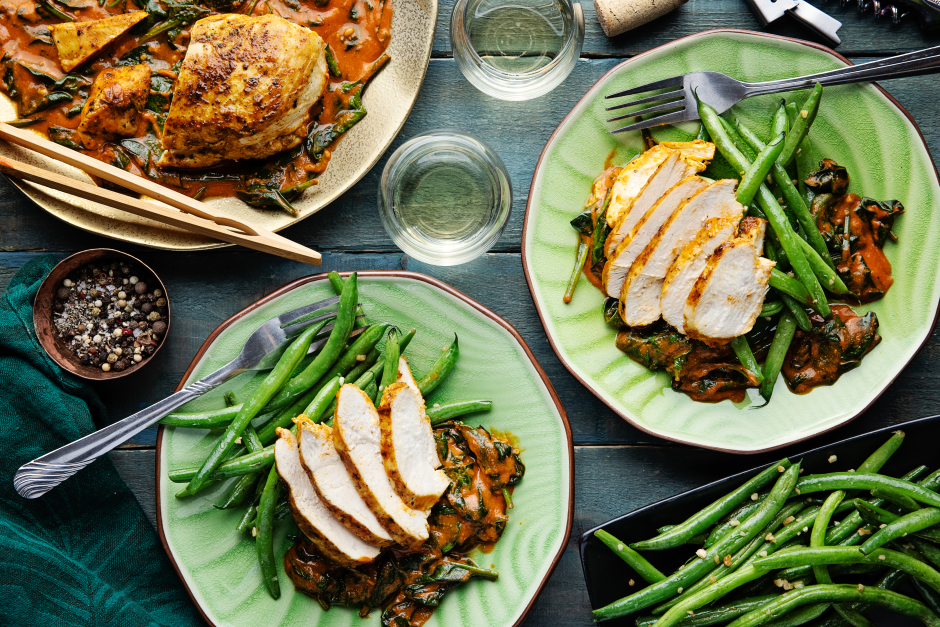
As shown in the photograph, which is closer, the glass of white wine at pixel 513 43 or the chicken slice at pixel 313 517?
the chicken slice at pixel 313 517

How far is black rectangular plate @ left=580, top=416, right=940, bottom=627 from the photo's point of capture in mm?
2330

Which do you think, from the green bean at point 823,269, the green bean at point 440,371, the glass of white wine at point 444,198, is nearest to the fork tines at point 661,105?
the glass of white wine at point 444,198

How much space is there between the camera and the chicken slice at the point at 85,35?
2.28 metres

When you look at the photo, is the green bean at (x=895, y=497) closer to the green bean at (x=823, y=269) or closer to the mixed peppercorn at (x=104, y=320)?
the green bean at (x=823, y=269)

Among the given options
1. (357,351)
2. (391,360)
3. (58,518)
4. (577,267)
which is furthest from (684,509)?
(58,518)

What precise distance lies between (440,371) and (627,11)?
65.2 inches

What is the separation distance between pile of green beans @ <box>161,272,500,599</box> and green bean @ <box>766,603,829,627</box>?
1387mm

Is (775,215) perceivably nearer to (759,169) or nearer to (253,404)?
(759,169)

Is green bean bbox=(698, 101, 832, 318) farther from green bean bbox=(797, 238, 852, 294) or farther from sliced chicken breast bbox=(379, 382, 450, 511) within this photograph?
sliced chicken breast bbox=(379, 382, 450, 511)

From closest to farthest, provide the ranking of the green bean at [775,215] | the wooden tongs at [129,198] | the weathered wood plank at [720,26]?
the wooden tongs at [129,198], the green bean at [775,215], the weathered wood plank at [720,26]

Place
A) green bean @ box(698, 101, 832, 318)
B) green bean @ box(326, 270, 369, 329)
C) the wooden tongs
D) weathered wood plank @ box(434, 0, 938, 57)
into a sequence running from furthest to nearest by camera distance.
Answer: weathered wood plank @ box(434, 0, 938, 57) < green bean @ box(326, 270, 369, 329) < green bean @ box(698, 101, 832, 318) < the wooden tongs

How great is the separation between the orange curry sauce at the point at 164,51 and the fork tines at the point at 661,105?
39.3 inches

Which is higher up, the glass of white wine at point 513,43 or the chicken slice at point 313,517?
the glass of white wine at point 513,43

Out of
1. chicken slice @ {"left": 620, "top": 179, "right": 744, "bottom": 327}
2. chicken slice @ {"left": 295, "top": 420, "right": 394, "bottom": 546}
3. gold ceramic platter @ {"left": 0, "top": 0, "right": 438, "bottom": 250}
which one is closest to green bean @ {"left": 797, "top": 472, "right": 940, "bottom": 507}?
chicken slice @ {"left": 620, "top": 179, "right": 744, "bottom": 327}
